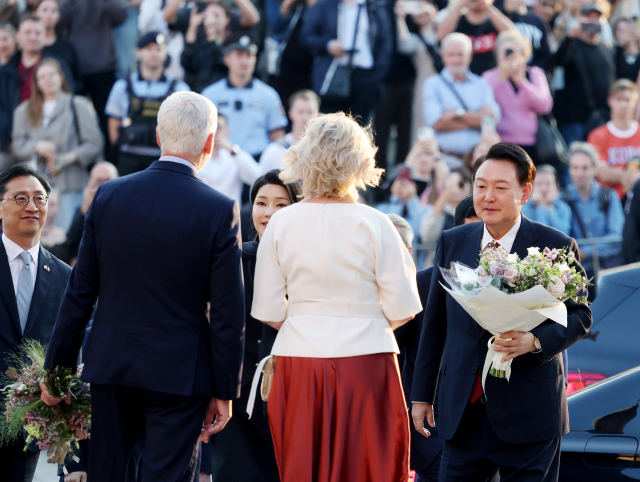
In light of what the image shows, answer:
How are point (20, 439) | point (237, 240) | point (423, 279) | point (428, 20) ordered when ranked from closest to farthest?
point (237, 240) < point (20, 439) < point (423, 279) < point (428, 20)

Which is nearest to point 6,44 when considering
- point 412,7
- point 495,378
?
point 412,7

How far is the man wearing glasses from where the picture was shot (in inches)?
155

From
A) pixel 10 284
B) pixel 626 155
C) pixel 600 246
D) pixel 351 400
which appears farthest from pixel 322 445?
pixel 626 155

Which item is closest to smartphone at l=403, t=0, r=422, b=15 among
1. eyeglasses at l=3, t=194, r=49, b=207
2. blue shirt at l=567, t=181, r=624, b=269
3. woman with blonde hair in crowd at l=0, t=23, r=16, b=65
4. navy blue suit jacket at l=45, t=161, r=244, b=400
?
blue shirt at l=567, t=181, r=624, b=269

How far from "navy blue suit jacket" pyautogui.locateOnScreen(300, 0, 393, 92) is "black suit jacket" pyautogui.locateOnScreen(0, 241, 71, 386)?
594 cm

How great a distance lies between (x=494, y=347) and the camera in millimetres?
3279

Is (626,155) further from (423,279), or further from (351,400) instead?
(351,400)

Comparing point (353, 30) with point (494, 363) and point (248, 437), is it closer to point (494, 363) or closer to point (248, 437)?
point (248, 437)

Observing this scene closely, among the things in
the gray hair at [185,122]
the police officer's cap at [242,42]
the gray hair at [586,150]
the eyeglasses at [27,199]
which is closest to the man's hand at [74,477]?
the eyeglasses at [27,199]

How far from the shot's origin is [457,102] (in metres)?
9.76

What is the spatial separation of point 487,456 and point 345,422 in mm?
681

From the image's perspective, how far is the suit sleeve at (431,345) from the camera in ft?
11.9

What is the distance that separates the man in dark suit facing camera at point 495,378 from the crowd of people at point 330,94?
5378 millimetres

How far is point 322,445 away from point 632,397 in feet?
4.76
